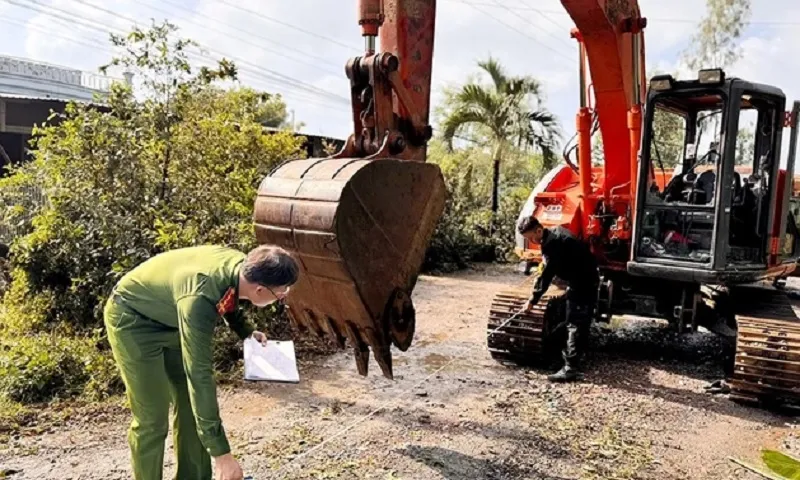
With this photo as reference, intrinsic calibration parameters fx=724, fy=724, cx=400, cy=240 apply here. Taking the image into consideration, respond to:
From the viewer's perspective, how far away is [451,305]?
10.3m

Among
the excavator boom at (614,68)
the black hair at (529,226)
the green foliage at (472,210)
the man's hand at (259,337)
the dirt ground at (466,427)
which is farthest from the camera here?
the green foliage at (472,210)

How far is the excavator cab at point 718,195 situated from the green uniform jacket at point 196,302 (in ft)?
13.5

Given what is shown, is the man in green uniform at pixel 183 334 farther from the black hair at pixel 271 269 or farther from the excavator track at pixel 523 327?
the excavator track at pixel 523 327

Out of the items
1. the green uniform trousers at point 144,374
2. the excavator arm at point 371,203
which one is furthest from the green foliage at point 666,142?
the green uniform trousers at point 144,374

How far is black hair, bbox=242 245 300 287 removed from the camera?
296cm

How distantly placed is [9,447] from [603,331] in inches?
246

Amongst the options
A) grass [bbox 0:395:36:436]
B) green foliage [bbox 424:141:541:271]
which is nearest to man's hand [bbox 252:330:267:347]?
grass [bbox 0:395:36:436]

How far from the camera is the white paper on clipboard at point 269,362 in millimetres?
3875

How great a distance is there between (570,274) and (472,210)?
10161 millimetres

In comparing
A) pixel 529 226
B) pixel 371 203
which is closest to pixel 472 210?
pixel 529 226

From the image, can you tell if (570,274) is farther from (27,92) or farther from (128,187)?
(27,92)

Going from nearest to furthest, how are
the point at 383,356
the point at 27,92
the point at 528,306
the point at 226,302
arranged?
the point at 226,302 → the point at 383,356 → the point at 528,306 → the point at 27,92

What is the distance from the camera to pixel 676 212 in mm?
6344

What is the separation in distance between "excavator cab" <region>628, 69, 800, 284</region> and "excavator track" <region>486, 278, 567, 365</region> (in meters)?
0.89
